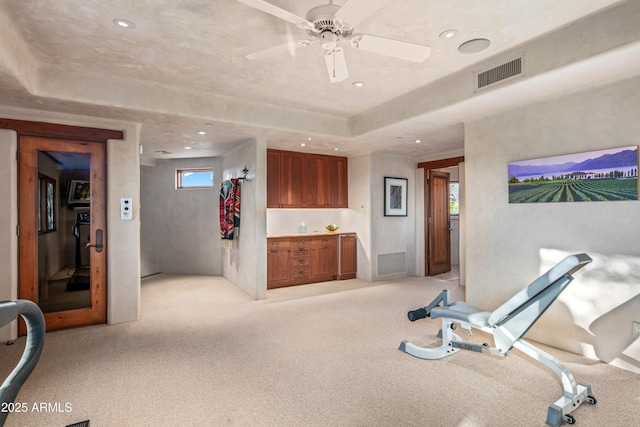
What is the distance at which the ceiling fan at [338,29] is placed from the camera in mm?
1905

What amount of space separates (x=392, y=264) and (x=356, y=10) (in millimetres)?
5315

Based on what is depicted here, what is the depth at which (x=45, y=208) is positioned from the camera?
12.3ft

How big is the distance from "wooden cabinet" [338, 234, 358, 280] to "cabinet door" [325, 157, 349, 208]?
2.33ft

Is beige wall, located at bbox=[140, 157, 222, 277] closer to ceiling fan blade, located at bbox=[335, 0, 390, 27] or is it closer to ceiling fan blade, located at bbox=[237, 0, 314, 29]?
ceiling fan blade, located at bbox=[237, 0, 314, 29]

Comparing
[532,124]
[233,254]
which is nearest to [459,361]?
[532,124]

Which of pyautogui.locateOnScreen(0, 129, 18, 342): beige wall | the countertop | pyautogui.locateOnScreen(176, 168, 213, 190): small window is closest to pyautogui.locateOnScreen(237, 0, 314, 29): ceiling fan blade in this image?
pyautogui.locateOnScreen(0, 129, 18, 342): beige wall

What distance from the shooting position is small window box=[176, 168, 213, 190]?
7.22 m

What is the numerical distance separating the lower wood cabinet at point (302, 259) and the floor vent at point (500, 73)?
3.80 m

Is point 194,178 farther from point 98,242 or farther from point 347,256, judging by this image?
point 347,256

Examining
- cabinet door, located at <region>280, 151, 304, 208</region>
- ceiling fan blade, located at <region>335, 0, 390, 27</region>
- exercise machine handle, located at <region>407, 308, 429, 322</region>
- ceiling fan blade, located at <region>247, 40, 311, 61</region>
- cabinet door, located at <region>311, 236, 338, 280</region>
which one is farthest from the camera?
cabinet door, located at <region>311, 236, 338, 280</region>

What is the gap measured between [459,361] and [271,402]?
1713mm

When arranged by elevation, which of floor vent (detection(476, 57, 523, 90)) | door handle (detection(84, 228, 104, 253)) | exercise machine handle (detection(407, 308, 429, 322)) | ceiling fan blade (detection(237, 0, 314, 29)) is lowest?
exercise machine handle (detection(407, 308, 429, 322))

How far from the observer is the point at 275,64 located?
3246 millimetres

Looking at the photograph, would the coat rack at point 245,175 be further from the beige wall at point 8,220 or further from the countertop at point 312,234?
the beige wall at point 8,220
